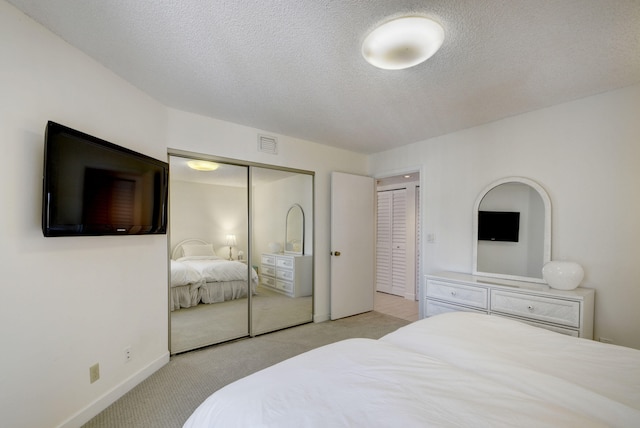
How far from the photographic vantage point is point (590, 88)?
89.0 inches

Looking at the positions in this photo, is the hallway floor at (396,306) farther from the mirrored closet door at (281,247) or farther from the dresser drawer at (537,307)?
the dresser drawer at (537,307)

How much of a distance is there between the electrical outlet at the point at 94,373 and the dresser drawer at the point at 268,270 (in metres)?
1.75

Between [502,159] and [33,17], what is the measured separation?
12.6ft

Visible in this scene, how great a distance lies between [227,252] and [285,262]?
2.49ft

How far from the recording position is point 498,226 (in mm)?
2965

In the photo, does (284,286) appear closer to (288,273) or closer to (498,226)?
(288,273)

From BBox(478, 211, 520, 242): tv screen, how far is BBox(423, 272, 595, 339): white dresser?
0.46 meters

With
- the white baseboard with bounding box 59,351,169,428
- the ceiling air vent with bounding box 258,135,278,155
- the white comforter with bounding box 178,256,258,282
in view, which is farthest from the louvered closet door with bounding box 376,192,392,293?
the white baseboard with bounding box 59,351,169,428

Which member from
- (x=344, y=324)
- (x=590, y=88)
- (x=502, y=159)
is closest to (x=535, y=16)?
(x=590, y=88)

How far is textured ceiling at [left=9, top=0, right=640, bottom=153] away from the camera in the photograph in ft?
4.74

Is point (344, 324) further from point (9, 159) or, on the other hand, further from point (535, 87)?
point (9, 159)

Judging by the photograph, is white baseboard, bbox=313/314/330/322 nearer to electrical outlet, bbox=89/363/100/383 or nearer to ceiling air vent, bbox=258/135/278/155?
ceiling air vent, bbox=258/135/278/155

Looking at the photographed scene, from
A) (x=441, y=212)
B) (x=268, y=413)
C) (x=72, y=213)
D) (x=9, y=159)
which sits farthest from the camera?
(x=441, y=212)

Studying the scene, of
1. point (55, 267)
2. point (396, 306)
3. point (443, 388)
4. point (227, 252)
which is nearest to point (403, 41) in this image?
point (443, 388)
